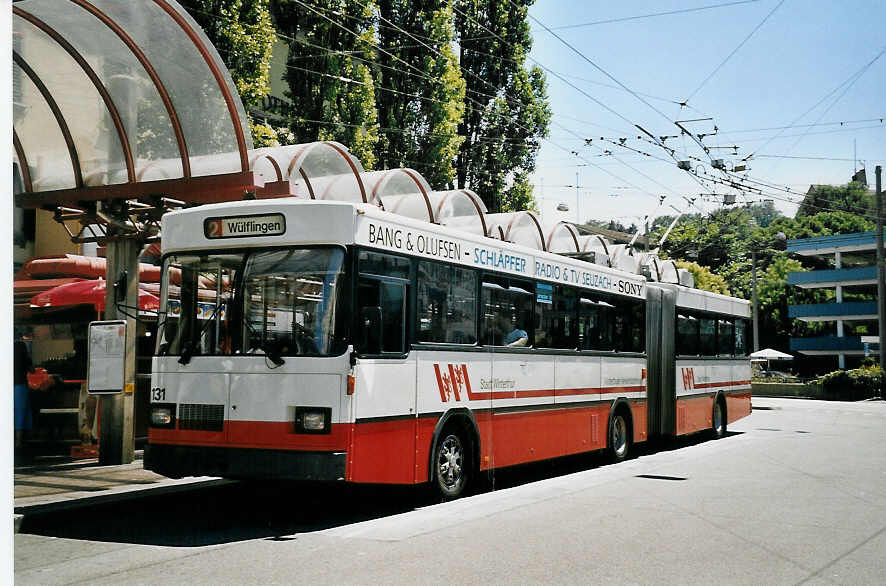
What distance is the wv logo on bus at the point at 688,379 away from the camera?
19.8 metres

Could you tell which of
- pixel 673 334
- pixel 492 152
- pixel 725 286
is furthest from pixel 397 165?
pixel 725 286

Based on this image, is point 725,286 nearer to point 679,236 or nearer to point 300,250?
point 679,236

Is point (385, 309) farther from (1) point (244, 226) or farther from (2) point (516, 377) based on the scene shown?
(2) point (516, 377)

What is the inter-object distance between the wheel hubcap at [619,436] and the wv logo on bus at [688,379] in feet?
10.3

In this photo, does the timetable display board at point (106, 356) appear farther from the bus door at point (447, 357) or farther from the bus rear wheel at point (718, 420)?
the bus rear wheel at point (718, 420)

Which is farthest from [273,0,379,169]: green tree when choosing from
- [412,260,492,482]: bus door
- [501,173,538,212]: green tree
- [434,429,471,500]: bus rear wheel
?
[434,429,471,500]: bus rear wheel

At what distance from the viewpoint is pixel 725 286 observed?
75.6 m

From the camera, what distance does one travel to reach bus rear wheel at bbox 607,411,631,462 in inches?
641

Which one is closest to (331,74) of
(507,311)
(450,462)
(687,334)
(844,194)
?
(687,334)

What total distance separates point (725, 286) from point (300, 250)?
70.1 meters

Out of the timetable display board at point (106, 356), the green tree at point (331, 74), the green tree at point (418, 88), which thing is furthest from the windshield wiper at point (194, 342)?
the green tree at point (418, 88)

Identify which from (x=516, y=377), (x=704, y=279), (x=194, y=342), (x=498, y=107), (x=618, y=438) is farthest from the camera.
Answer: (x=704, y=279)

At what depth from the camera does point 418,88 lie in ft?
99.7

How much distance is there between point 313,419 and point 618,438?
8.85 metres
